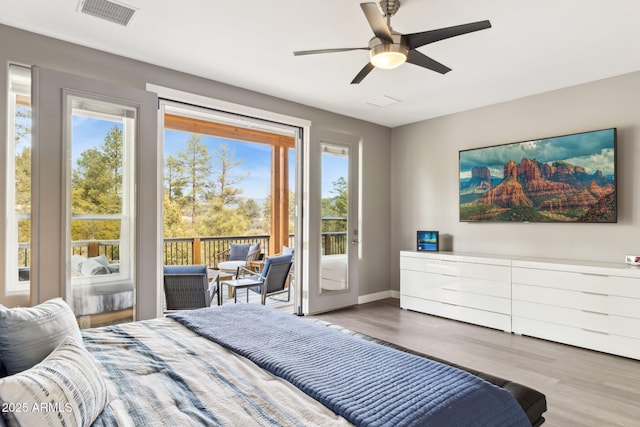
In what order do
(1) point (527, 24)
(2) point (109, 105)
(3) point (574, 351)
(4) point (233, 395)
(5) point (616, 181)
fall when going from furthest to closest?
1. (5) point (616, 181)
2. (3) point (574, 351)
3. (2) point (109, 105)
4. (1) point (527, 24)
5. (4) point (233, 395)

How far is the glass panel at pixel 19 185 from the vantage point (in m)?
2.99

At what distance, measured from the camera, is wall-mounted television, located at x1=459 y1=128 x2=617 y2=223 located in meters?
3.75

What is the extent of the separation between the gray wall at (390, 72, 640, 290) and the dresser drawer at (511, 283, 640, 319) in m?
0.62

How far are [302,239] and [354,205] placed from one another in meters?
0.95

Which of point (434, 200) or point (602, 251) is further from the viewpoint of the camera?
point (434, 200)

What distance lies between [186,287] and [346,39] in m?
2.93

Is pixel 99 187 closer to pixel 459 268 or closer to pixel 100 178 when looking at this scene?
pixel 100 178

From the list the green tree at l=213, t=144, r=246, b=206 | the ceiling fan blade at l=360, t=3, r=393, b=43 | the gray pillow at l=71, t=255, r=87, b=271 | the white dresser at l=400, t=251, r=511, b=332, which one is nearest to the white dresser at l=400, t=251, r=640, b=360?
the white dresser at l=400, t=251, r=511, b=332

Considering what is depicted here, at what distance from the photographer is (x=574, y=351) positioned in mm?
3449

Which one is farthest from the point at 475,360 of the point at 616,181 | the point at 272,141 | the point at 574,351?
the point at 272,141

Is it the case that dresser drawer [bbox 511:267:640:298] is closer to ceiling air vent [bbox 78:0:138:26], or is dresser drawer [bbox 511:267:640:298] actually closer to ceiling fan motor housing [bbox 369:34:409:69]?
ceiling fan motor housing [bbox 369:34:409:69]

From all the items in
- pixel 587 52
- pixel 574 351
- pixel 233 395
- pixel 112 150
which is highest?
pixel 587 52

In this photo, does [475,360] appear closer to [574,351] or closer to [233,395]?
[574,351]

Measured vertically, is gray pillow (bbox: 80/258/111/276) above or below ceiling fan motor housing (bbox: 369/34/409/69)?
below
